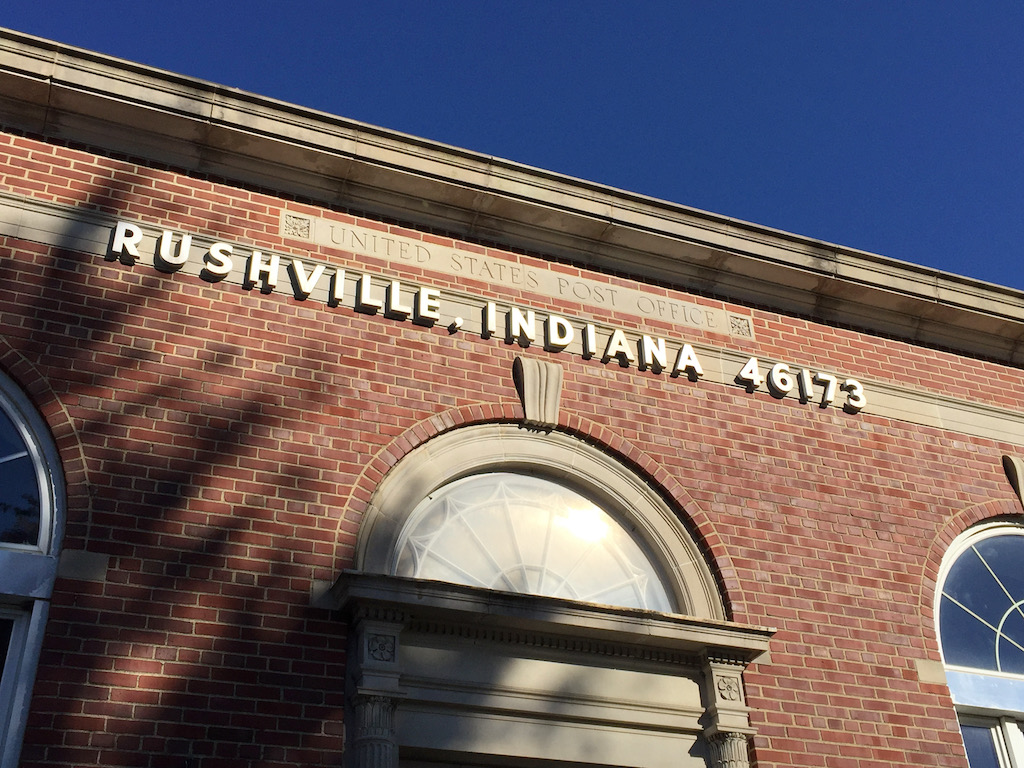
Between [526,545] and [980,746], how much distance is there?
12.7ft

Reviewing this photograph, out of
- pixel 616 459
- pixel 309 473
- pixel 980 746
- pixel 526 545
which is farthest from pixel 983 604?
pixel 309 473

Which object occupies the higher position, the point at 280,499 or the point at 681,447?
the point at 681,447

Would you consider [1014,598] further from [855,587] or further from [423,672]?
[423,672]

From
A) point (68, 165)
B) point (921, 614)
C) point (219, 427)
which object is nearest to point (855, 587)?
point (921, 614)

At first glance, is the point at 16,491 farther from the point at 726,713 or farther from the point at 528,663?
the point at 726,713

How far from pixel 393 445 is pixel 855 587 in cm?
A: 377

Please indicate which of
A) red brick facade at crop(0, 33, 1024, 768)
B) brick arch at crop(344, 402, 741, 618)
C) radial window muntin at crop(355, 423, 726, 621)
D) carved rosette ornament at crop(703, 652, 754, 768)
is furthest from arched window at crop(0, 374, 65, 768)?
carved rosette ornament at crop(703, 652, 754, 768)

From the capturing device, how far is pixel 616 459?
8.64 m

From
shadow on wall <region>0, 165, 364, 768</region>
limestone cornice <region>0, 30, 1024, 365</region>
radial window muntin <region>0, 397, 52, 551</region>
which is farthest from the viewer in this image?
limestone cornice <region>0, 30, 1024, 365</region>

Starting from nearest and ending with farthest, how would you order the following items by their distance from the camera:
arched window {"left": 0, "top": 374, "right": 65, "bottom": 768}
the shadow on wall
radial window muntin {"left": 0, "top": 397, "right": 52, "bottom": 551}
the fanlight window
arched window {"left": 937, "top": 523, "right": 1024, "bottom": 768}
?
arched window {"left": 0, "top": 374, "right": 65, "bottom": 768}
the shadow on wall
radial window muntin {"left": 0, "top": 397, "right": 52, "bottom": 551}
the fanlight window
arched window {"left": 937, "top": 523, "right": 1024, "bottom": 768}

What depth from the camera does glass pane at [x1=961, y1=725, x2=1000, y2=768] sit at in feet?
28.1

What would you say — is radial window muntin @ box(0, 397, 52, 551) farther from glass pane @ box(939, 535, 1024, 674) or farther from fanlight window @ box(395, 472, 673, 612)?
glass pane @ box(939, 535, 1024, 674)

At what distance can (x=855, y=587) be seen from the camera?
8.74 meters

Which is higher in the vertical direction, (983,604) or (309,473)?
(309,473)
